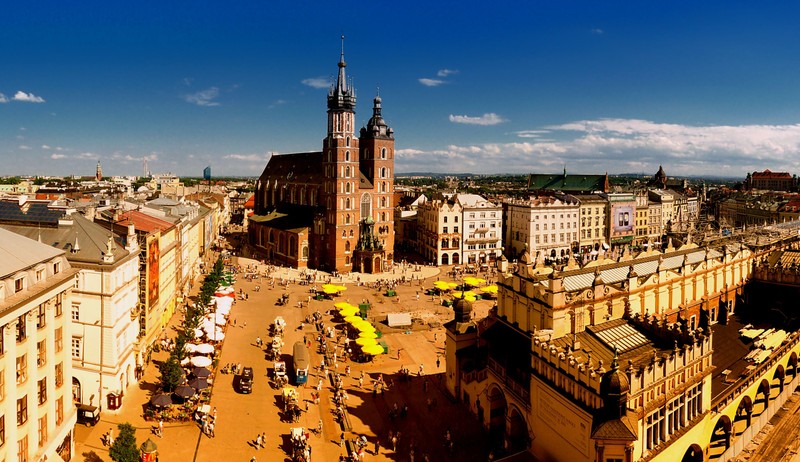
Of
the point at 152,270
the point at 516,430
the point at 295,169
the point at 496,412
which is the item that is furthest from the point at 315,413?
the point at 295,169

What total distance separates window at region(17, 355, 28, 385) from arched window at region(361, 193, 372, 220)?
72.7m

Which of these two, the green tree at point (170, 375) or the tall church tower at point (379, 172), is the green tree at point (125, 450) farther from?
the tall church tower at point (379, 172)

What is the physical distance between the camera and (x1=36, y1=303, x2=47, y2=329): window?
26.7 m

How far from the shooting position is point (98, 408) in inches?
1422

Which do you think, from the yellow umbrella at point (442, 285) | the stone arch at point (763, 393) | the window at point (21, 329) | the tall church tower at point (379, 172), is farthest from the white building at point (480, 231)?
A: the window at point (21, 329)

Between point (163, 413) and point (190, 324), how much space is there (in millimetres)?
12095

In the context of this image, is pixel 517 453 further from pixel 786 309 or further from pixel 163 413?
pixel 786 309

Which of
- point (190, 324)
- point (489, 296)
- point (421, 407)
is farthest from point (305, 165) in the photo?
point (421, 407)

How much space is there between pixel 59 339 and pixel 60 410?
154 inches

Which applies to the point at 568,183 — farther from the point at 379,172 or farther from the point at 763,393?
the point at 763,393

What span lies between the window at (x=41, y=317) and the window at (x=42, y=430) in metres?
4.65

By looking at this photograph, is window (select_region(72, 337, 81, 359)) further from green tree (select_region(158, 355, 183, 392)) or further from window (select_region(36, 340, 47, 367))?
window (select_region(36, 340, 47, 367))

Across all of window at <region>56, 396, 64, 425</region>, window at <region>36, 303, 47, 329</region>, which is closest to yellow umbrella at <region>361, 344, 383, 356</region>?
window at <region>56, 396, 64, 425</region>

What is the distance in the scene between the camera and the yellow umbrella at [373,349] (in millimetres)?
48531
